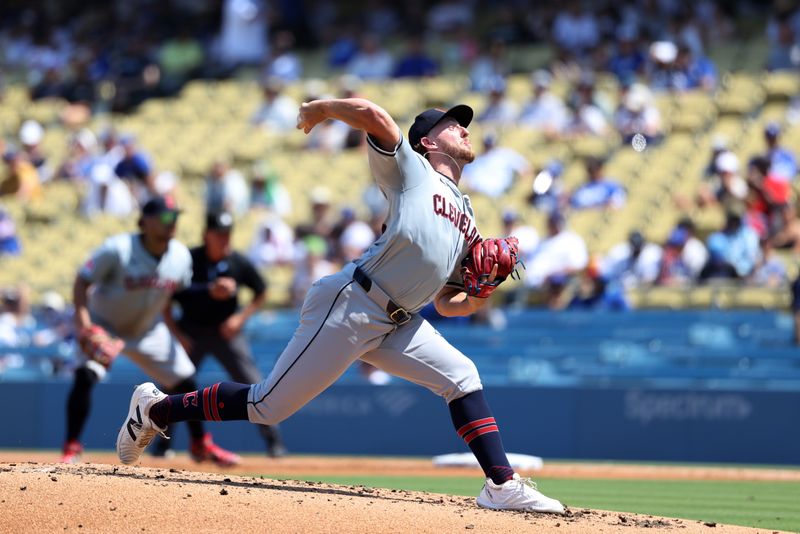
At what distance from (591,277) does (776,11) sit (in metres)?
5.60

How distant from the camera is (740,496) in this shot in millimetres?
8719

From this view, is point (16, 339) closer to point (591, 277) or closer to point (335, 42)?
point (591, 277)

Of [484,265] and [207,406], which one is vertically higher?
[484,265]

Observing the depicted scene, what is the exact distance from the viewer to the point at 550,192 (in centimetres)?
1496

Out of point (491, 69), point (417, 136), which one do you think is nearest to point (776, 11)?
point (491, 69)

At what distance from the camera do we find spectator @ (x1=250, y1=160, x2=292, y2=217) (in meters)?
17.0

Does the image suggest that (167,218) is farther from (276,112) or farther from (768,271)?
(276,112)

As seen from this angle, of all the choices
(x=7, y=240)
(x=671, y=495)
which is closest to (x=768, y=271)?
(x=671, y=495)

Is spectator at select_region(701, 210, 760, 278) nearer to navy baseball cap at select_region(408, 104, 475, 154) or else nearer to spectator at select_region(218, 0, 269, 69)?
navy baseball cap at select_region(408, 104, 475, 154)

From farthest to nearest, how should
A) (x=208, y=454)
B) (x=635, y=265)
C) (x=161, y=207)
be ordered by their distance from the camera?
(x=635, y=265) → (x=208, y=454) → (x=161, y=207)

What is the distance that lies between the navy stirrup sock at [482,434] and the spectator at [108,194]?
1264 cm

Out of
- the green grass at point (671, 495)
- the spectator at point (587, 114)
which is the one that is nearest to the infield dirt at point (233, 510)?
the green grass at point (671, 495)

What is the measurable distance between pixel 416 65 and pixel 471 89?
137 cm

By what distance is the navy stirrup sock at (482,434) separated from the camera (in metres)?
6.10
